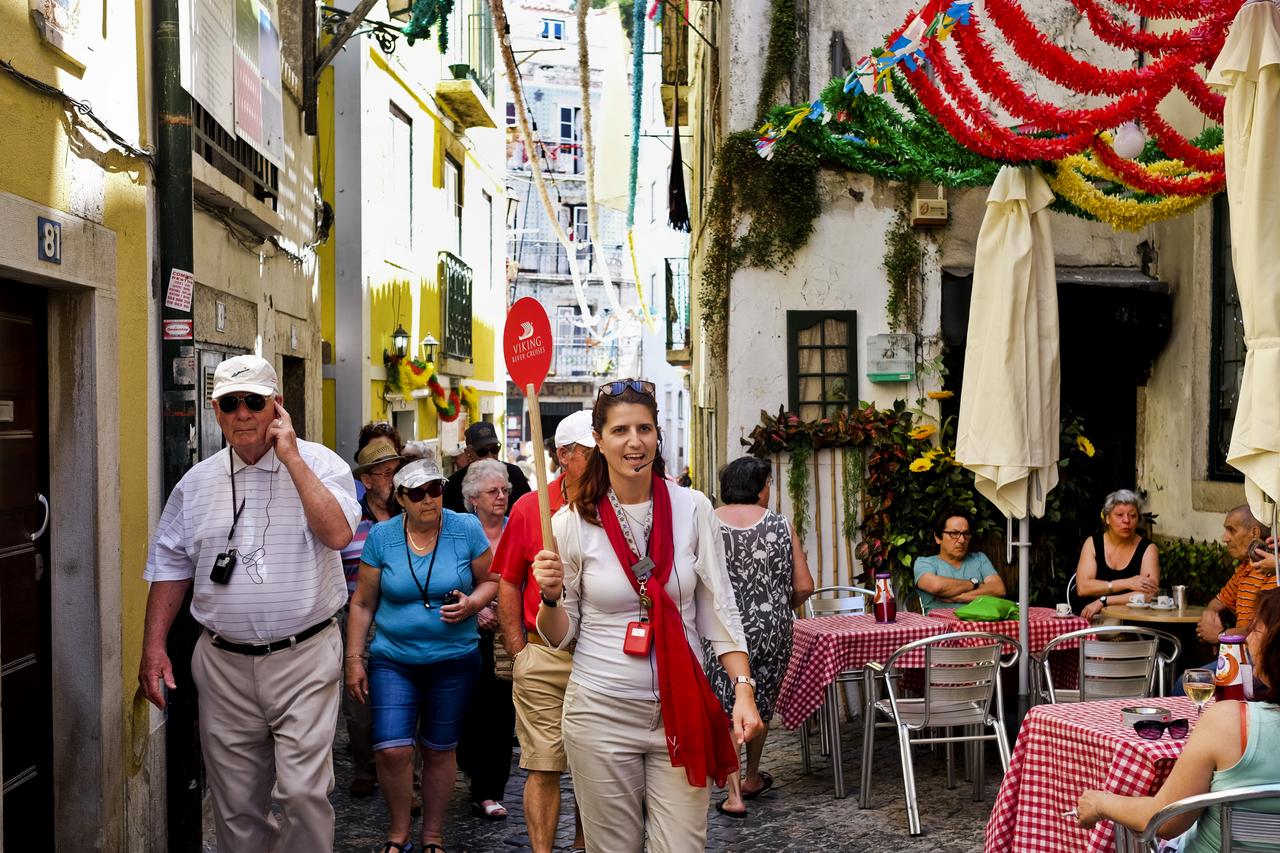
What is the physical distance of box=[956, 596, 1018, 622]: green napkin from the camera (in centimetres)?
821

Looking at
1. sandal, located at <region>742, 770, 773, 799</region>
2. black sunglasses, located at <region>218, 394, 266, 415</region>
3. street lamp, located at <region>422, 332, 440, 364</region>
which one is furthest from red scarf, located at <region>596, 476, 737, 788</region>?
street lamp, located at <region>422, 332, 440, 364</region>

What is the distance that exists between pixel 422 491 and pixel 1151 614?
4752 mm

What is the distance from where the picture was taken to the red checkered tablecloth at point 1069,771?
15.9ft

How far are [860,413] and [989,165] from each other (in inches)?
87.4

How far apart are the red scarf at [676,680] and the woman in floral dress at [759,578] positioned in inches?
128

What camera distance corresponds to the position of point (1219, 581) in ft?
31.7

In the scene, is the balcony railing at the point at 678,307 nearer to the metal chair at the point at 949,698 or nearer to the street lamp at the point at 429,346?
the street lamp at the point at 429,346

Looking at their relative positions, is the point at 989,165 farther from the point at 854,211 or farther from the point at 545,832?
the point at 545,832

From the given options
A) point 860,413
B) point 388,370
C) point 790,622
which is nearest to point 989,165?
point 860,413

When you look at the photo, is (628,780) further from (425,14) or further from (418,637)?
(425,14)

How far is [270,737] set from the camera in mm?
5094

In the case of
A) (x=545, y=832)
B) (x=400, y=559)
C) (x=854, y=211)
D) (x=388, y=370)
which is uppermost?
(x=854, y=211)

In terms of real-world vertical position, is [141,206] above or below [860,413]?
above

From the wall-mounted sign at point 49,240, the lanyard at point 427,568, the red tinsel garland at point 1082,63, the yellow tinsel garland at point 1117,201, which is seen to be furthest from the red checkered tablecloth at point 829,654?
the wall-mounted sign at point 49,240
